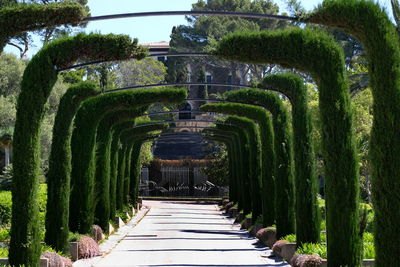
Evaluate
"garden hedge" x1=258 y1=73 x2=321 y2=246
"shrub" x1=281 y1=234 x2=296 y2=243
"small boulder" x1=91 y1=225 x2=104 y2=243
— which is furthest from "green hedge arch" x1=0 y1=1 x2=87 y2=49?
"small boulder" x1=91 y1=225 x2=104 y2=243

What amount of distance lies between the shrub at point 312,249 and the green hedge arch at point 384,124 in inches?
158

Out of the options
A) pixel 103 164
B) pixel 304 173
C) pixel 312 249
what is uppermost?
pixel 103 164

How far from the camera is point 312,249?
12023mm

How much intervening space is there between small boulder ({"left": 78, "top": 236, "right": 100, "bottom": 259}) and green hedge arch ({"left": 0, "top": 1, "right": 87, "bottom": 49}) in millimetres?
6147

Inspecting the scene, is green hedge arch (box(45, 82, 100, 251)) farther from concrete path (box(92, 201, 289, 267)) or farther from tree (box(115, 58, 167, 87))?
tree (box(115, 58, 167, 87))

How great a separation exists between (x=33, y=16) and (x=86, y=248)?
6.66 m

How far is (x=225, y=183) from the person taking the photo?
4400 centimetres

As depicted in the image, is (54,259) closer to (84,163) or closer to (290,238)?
(84,163)

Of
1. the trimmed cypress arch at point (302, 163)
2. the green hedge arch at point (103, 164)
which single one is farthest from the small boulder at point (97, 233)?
the trimmed cypress arch at point (302, 163)

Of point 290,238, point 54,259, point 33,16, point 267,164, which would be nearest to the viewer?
point 33,16

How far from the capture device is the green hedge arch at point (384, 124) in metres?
7.25

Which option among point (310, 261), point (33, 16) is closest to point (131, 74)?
point (310, 261)

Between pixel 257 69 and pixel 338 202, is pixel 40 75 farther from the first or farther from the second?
pixel 257 69

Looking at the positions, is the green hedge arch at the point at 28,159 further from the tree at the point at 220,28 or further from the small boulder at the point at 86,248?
the tree at the point at 220,28
